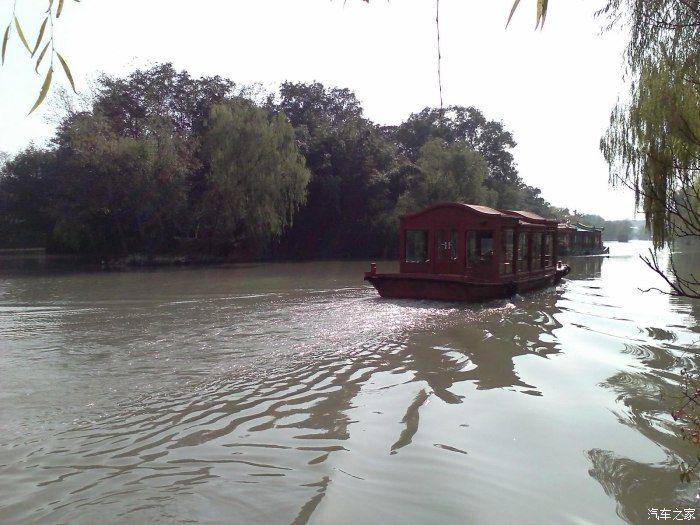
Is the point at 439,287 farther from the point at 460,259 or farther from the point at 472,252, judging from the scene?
the point at 472,252

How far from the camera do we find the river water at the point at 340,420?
3574 millimetres

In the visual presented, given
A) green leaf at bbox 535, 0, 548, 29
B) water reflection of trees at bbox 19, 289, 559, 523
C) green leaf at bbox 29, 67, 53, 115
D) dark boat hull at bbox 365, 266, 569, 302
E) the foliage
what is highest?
the foliage

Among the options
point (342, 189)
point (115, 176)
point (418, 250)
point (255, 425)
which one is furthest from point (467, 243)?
point (342, 189)

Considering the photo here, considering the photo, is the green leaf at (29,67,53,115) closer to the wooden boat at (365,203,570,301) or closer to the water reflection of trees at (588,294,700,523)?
the water reflection of trees at (588,294,700,523)

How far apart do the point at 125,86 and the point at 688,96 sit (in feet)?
98.2

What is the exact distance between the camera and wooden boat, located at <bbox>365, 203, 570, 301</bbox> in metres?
12.8

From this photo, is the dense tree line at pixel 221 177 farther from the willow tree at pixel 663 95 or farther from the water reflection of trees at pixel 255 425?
the willow tree at pixel 663 95

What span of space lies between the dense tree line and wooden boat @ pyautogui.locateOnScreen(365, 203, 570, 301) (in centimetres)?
1414

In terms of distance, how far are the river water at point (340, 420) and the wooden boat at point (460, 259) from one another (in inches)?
87.7

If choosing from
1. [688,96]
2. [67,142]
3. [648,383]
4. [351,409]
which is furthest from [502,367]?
[67,142]

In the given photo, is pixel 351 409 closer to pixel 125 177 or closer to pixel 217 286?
pixel 217 286

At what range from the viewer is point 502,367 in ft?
23.5

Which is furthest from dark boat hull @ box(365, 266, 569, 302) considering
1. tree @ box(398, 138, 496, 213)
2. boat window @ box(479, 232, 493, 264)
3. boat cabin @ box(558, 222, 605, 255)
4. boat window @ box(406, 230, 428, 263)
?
boat cabin @ box(558, 222, 605, 255)

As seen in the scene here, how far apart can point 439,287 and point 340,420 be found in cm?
808
